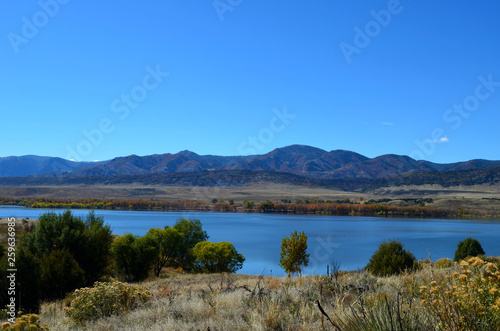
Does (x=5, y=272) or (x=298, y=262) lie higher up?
(x=5, y=272)

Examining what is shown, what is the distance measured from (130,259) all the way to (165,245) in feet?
28.2

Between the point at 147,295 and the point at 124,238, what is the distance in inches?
1203

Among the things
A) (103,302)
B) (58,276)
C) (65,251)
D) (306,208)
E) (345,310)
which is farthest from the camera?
(306,208)

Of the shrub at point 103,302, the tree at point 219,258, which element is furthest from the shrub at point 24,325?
the tree at point 219,258

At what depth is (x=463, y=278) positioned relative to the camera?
3994 millimetres

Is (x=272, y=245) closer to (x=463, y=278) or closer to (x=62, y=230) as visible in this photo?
(x=62, y=230)

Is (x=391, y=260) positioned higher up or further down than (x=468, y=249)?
higher up

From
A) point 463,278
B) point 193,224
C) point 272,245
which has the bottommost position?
point 272,245

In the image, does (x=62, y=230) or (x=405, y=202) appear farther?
(x=405, y=202)

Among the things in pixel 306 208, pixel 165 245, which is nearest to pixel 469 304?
pixel 165 245

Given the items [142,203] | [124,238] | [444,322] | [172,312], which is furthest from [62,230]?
[142,203]

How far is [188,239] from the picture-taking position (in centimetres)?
5134

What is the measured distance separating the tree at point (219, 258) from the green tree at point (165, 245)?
131 inches

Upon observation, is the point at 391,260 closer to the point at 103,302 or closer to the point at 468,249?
the point at 103,302
